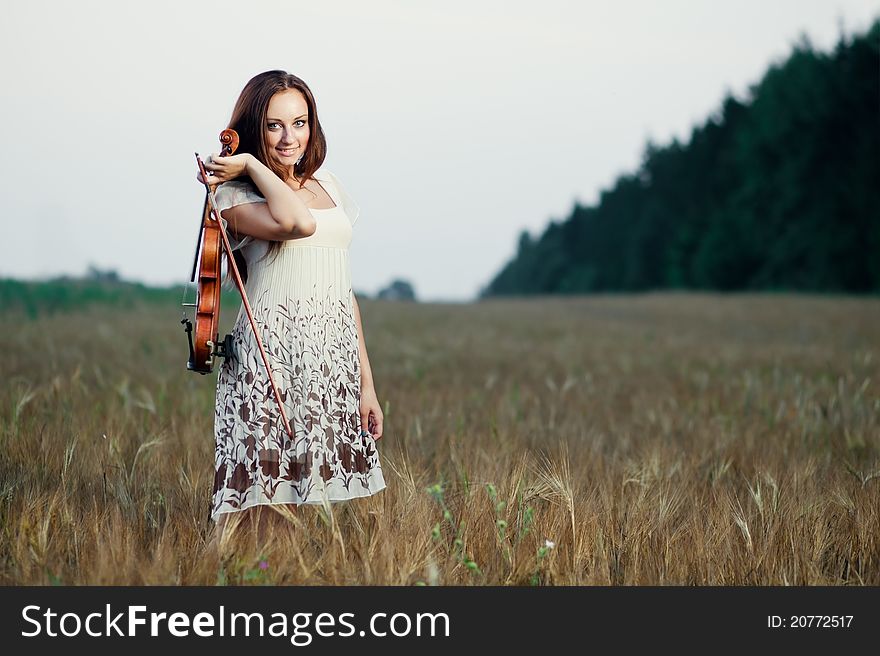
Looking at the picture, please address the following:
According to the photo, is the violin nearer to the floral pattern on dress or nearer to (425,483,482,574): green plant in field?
the floral pattern on dress

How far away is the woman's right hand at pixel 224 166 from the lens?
242 centimetres

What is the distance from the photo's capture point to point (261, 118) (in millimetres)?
2617

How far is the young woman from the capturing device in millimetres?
2562

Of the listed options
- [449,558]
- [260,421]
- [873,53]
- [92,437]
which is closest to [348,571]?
[449,558]

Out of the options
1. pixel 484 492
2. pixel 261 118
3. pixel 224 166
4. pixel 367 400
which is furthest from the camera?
pixel 484 492

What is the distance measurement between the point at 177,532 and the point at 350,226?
112 cm

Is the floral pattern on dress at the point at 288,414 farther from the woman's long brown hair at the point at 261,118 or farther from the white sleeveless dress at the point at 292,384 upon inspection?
the woman's long brown hair at the point at 261,118

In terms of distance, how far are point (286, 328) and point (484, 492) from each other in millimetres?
915

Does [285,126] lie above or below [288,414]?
above

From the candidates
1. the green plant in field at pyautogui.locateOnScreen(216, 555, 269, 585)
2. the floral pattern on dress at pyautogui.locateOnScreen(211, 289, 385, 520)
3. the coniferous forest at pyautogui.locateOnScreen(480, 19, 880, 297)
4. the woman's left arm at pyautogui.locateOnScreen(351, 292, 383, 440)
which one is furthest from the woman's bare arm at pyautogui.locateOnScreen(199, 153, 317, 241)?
the coniferous forest at pyautogui.locateOnScreen(480, 19, 880, 297)

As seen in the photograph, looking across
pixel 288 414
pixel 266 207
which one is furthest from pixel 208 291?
pixel 288 414

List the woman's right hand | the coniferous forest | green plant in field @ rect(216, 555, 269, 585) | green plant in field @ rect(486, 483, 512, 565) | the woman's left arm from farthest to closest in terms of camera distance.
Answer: the coniferous forest, the woman's left arm, green plant in field @ rect(486, 483, 512, 565), the woman's right hand, green plant in field @ rect(216, 555, 269, 585)

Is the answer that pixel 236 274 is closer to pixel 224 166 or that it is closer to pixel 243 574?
pixel 224 166

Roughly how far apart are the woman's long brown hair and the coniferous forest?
2941 centimetres
